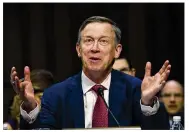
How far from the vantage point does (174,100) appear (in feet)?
8.87

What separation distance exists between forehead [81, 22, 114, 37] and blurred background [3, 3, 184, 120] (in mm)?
68

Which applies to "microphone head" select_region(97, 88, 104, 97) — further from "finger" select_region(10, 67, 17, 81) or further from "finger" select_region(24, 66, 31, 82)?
"finger" select_region(10, 67, 17, 81)

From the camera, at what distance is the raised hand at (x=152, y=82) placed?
2.60m

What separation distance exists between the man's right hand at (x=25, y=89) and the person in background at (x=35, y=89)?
0.03 m

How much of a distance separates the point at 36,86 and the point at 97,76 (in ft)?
1.51

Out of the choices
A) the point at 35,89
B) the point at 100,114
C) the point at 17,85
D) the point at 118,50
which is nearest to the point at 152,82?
the point at 118,50

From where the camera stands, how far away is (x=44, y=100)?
272 centimetres

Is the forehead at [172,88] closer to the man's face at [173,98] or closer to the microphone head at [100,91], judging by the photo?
the man's face at [173,98]

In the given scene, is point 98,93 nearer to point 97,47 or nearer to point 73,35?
point 97,47

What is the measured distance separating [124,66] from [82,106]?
439 millimetres

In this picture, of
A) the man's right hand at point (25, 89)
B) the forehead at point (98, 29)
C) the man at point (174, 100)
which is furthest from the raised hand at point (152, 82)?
the man's right hand at point (25, 89)

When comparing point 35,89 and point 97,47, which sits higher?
point 97,47

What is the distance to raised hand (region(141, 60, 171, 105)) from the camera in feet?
8.54
